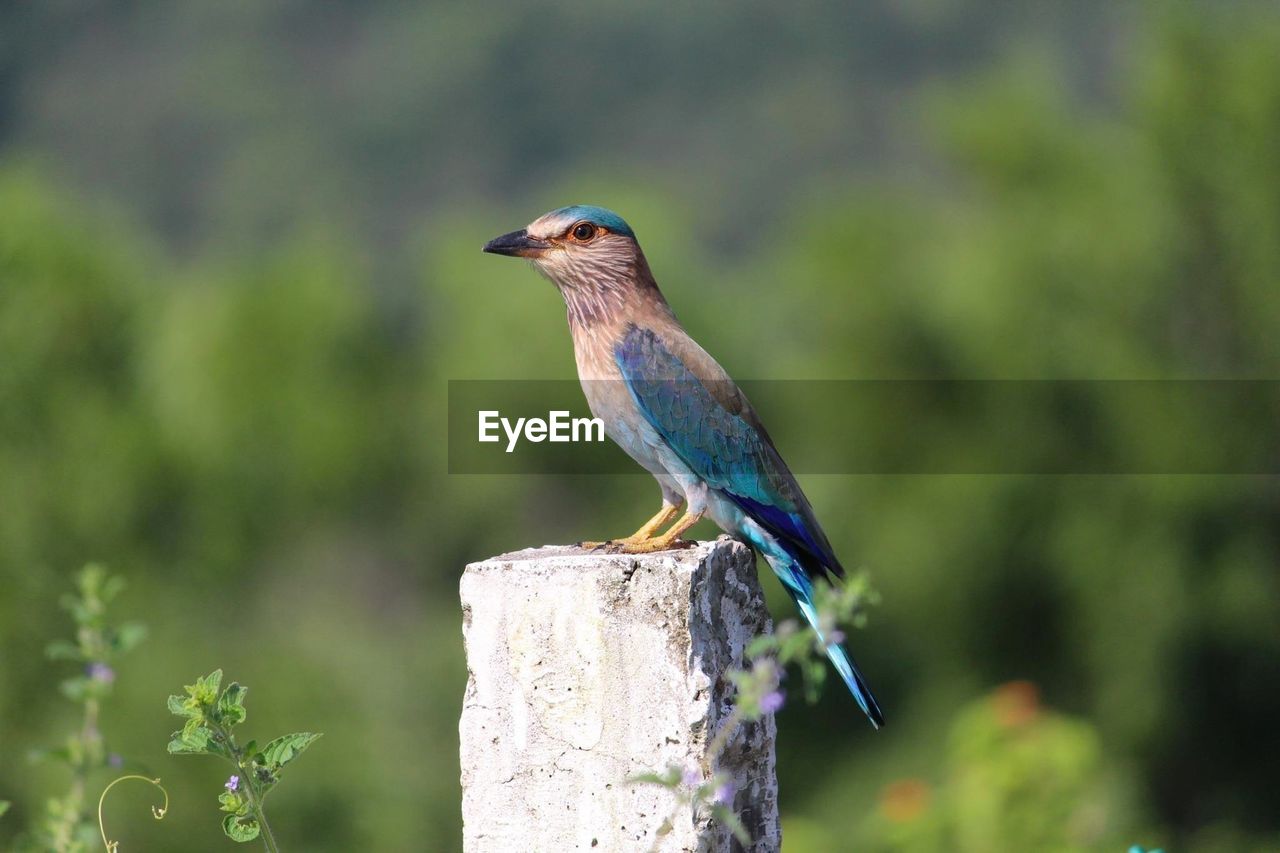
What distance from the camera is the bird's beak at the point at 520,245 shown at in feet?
15.4

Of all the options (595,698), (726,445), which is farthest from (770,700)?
(726,445)

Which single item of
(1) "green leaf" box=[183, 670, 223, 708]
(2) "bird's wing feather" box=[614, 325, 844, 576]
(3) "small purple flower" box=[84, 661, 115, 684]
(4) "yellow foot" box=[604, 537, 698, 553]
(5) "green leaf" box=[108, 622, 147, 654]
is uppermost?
(2) "bird's wing feather" box=[614, 325, 844, 576]

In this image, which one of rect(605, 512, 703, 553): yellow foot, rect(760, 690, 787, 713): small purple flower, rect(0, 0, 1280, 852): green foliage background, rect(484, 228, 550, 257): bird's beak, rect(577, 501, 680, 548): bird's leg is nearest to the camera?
rect(760, 690, 787, 713): small purple flower

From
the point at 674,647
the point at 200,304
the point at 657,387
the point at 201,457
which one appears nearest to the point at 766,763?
the point at 674,647

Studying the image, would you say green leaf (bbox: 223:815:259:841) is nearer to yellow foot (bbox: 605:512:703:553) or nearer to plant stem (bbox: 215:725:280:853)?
plant stem (bbox: 215:725:280:853)

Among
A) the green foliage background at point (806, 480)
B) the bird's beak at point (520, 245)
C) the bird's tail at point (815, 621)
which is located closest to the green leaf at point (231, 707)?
the bird's tail at point (815, 621)

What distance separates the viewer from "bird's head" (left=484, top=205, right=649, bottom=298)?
4750 millimetres

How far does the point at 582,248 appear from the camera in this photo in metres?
4.78

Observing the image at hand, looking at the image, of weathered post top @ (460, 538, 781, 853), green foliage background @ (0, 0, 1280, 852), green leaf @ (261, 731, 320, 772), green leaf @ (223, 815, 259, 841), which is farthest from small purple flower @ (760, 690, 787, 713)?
green foliage background @ (0, 0, 1280, 852)

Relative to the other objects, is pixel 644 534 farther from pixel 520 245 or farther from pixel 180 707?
pixel 180 707

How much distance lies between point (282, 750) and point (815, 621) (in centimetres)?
138

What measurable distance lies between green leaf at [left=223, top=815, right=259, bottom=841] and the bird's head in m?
1.99

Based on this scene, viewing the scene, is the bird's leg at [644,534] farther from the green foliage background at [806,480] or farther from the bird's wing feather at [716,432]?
the green foliage background at [806,480]

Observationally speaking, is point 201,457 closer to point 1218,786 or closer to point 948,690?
point 948,690
